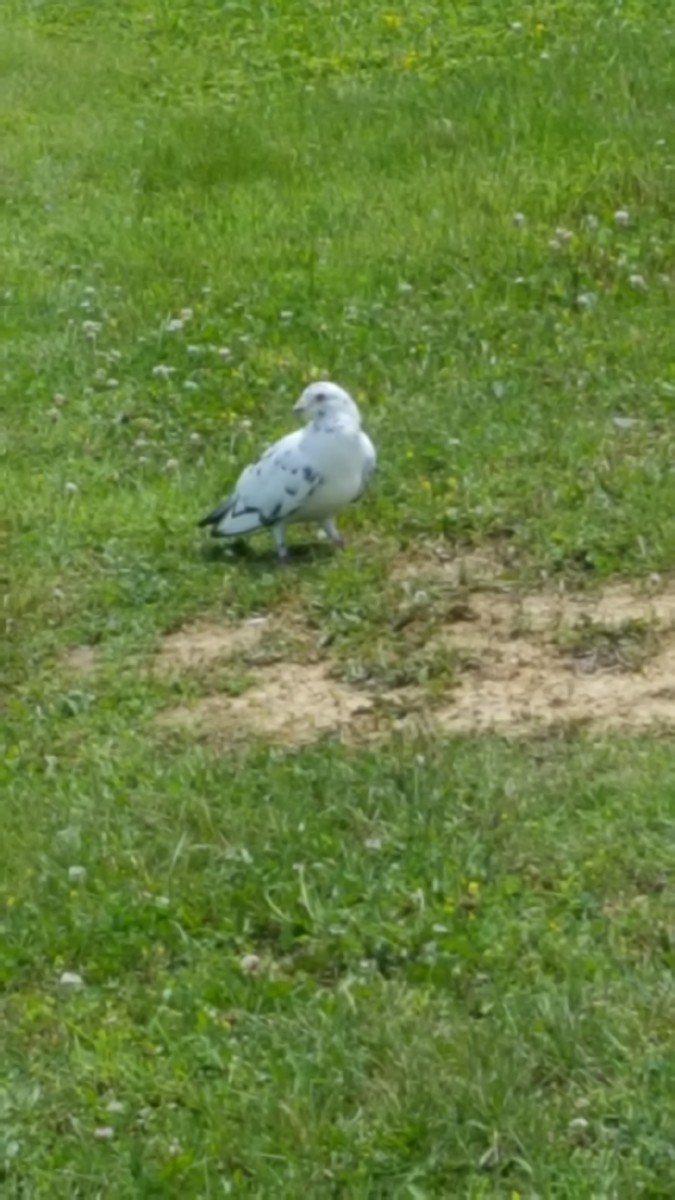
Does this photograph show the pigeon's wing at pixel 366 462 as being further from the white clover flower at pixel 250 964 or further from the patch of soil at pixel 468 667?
the white clover flower at pixel 250 964

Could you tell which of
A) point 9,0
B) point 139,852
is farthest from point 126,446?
point 9,0

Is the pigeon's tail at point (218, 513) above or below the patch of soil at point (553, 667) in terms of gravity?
above

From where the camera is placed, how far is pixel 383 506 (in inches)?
294

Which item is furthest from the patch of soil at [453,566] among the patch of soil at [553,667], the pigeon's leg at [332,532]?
the pigeon's leg at [332,532]

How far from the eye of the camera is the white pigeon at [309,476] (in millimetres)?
7062

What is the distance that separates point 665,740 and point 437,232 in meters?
4.25

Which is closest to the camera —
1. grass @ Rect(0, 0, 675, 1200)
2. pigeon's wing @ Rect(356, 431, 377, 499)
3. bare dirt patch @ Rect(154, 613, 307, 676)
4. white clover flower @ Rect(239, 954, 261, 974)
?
grass @ Rect(0, 0, 675, 1200)

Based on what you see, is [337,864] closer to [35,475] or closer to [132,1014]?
[132,1014]

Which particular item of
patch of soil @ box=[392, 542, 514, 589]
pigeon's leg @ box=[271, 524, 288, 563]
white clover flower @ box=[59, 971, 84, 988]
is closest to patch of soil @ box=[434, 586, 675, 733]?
patch of soil @ box=[392, 542, 514, 589]

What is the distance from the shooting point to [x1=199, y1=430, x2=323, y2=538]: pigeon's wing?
704 centimetres

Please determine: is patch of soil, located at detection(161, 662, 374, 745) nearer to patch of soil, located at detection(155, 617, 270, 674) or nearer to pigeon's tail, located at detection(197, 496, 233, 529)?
patch of soil, located at detection(155, 617, 270, 674)

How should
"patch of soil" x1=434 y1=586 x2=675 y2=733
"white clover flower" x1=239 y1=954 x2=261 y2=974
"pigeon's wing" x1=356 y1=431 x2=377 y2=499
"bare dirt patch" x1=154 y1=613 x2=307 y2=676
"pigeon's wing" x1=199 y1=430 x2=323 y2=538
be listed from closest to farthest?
"white clover flower" x1=239 y1=954 x2=261 y2=974 → "patch of soil" x1=434 y1=586 x2=675 y2=733 → "bare dirt patch" x1=154 y1=613 x2=307 y2=676 → "pigeon's wing" x1=199 y1=430 x2=323 y2=538 → "pigeon's wing" x1=356 y1=431 x2=377 y2=499

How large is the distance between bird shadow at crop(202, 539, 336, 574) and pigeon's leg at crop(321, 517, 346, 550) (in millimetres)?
33

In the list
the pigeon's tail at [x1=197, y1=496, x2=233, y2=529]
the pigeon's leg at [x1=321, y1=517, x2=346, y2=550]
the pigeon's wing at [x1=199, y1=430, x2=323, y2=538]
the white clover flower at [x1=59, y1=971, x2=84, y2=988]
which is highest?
the pigeon's wing at [x1=199, y1=430, x2=323, y2=538]
